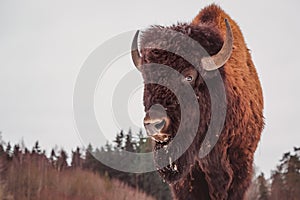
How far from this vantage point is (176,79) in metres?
5.10

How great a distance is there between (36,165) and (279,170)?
1304 cm

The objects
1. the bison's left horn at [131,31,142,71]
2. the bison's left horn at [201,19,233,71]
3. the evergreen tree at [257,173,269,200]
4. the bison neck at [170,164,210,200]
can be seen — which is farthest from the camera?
the evergreen tree at [257,173,269,200]

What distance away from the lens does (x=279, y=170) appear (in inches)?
957

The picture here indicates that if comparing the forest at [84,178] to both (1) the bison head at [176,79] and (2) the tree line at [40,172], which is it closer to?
(2) the tree line at [40,172]

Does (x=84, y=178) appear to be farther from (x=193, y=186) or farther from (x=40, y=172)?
(x=193, y=186)

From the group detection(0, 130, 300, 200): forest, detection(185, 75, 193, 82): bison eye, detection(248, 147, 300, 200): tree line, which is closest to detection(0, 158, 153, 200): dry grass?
detection(0, 130, 300, 200): forest

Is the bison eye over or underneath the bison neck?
over

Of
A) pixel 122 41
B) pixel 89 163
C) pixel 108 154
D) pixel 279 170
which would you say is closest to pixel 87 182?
pixel 108 154

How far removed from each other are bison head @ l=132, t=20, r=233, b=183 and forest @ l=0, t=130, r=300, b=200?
547 centimetres

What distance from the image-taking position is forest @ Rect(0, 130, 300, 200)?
15318 mm

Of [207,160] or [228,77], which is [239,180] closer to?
[207,160]

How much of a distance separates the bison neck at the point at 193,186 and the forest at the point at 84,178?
5.03 meters

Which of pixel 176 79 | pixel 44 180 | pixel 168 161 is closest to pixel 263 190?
pixel 44 180

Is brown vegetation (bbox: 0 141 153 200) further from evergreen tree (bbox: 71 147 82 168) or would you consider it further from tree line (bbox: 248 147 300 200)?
tree line (bbox: 248 147 300 200)
